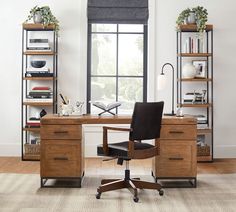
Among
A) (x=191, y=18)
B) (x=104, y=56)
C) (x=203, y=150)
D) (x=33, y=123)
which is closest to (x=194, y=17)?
(x=191, y=18)

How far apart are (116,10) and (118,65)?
2.61ft

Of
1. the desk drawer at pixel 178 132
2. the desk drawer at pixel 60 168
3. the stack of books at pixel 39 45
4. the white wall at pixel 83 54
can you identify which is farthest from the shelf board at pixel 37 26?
the desk drawer at pixel 178 132

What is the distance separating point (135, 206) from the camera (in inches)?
160

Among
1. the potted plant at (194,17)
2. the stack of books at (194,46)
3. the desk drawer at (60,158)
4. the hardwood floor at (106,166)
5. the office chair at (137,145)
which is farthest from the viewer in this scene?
the stack of books at (194,46)

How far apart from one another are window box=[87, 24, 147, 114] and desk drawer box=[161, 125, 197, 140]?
2.03 metres

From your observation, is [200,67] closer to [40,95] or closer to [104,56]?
[104,56]

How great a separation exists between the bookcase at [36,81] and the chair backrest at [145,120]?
2251mm

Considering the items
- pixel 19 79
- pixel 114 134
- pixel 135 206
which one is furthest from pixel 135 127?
pixel 19 79

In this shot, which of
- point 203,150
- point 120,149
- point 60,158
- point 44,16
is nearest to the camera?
point 120,149

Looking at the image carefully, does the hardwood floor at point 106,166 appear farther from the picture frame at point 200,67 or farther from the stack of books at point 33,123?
the picture frame at point 200,67

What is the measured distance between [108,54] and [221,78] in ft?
5.49

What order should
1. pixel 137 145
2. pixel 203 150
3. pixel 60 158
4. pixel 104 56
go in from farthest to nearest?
pixel 104 56
pixel 203 150
pixel 60 158
pixel 137 145

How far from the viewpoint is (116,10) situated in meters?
6.60

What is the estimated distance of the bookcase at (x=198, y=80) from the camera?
20.8 feet
